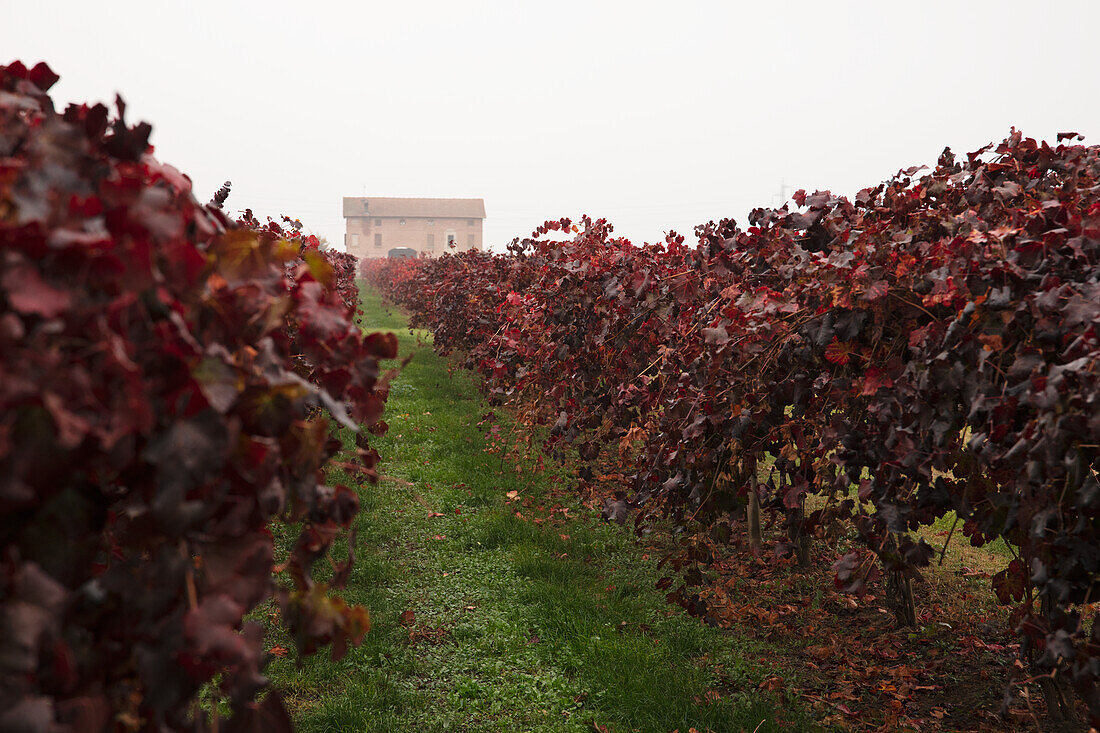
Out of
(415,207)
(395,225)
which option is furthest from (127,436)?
(415,207)

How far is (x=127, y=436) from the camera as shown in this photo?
979 mm

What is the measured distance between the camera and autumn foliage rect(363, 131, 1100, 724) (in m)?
1.97

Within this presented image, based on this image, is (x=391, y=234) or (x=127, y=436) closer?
(x=127, y=436)

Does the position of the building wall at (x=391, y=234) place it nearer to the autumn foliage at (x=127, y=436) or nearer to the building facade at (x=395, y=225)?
the building facade at (x=395, y=225)

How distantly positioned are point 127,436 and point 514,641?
322 centimetres

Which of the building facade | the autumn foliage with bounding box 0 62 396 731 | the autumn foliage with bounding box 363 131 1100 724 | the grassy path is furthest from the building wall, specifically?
the autumn foliage with bounding box 0 62 396 731

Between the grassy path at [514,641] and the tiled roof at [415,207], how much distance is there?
246 ft

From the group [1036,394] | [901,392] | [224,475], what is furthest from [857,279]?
[224,475]

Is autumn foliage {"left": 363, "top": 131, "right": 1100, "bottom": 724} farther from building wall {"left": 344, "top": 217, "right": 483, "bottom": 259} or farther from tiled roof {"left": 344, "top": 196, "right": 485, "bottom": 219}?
tiled roof {"left": 344, "top": 196, "right": 485, "bottom": 219}

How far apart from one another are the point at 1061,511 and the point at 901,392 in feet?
2.09

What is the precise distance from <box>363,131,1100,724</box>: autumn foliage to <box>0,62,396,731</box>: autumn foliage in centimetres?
186

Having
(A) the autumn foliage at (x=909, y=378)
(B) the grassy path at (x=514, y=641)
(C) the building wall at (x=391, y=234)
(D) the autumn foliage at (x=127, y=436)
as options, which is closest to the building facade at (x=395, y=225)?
(C) the building wall at (x=391, y=234)

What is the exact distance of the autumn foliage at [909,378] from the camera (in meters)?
1.97

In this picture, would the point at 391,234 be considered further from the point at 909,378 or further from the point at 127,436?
the point at 127,436
